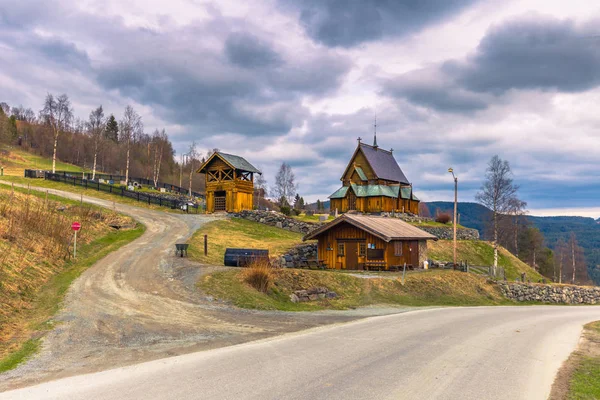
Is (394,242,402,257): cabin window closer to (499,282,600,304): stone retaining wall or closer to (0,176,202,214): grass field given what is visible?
(499,282,600,304): stone retaining wall

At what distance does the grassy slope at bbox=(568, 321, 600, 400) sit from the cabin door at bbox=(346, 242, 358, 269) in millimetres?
19490

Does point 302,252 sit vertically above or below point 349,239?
below

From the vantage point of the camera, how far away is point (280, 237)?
41.2 m

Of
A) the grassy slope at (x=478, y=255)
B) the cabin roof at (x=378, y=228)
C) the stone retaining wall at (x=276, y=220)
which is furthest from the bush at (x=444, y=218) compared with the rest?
the cabin roof at (x=378, y=228)

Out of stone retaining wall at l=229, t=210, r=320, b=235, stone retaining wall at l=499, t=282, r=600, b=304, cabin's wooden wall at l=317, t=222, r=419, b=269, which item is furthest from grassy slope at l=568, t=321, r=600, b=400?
stone retaining wall at l=229, t=210, r=320, b=235

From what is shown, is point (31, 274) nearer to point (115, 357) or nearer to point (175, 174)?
point (115, 357)

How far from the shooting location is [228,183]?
162 ft

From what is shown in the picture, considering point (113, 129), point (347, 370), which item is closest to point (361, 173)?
point (347, 370)

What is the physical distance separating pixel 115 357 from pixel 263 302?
341 inches

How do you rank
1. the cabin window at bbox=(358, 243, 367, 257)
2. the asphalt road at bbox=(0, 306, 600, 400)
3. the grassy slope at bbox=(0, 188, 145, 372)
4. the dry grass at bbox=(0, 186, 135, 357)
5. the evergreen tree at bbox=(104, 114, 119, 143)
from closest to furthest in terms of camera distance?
the asphalt road at bbox=(0, 306, 600, 400) < the grassy slope at bbox=(0, 188, 145, 372) < the dry grass at bbox=(0, 186, 135, 357) < the cabin window at bbox=(358, 243, 367, 257) < the evergreen tree at bbox=(104, 114, 119, 143)

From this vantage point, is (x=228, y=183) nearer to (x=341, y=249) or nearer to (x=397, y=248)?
(x=341, y=249)

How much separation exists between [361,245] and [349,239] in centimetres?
105

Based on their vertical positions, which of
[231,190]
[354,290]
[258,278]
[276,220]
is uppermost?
[231,190]

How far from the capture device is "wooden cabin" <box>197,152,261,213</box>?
49.0 meters
